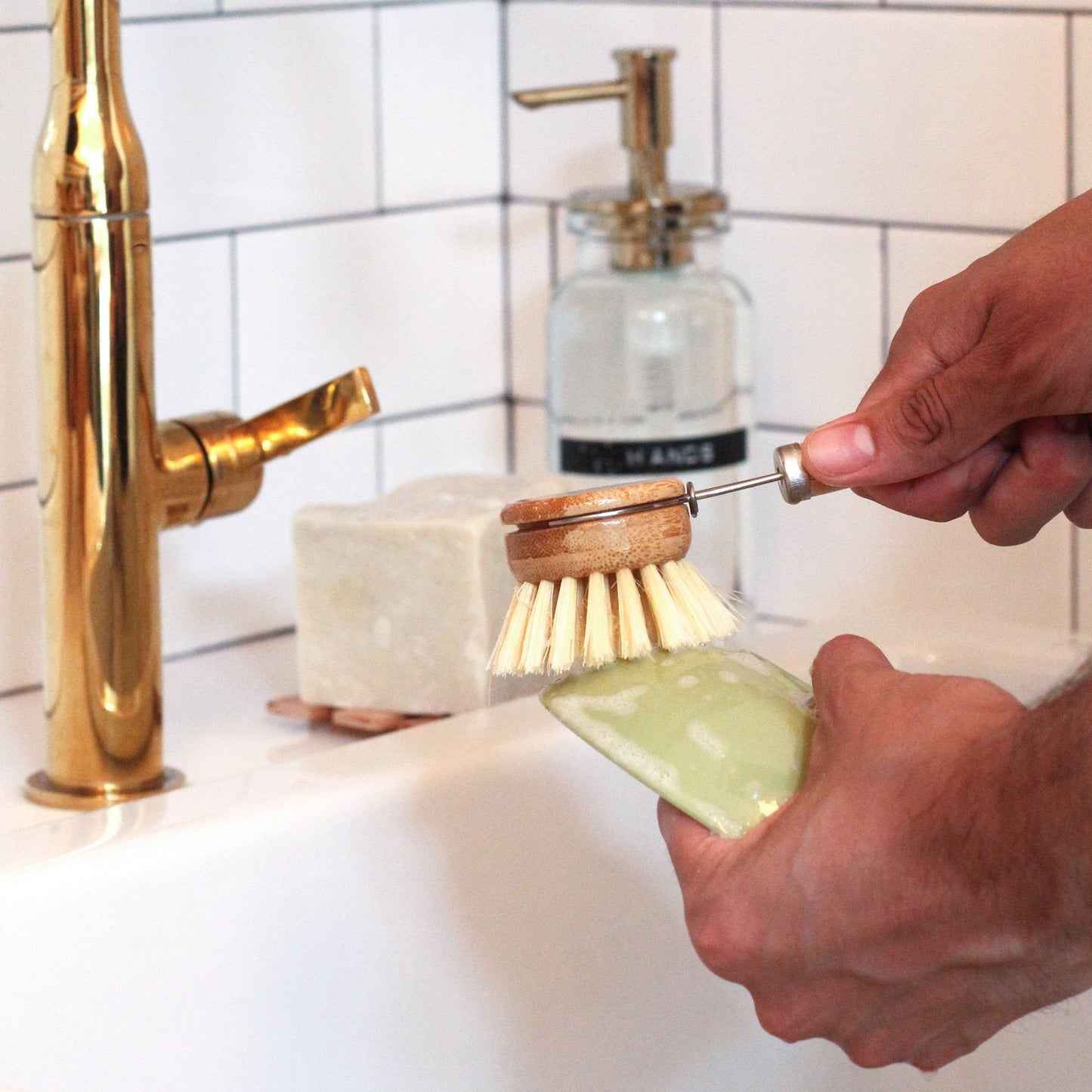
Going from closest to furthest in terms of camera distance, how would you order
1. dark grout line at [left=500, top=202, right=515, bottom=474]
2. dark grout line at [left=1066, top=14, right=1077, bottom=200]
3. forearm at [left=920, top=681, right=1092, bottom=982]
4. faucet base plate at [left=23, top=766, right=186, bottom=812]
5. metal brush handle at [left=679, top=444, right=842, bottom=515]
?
forearm at [left=920, top=681, right=1092, bottom=982] → metal brush handle at [left=679, top=444, right=842, bottom=515] → faucet base plate at [left=23, top=766, right=186, bottom=812] → dark grout line at [left=1066, top=14, right=1077, bottom=200] → dark grout line at [left=500, top=202, right=515, bottom=474]

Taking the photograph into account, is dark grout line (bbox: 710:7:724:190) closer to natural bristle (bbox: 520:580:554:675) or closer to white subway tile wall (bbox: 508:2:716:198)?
white subway tile wall (bbox: 508:2:716:198)

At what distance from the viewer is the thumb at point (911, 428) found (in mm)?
466

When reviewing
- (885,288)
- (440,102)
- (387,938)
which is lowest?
(387,938)

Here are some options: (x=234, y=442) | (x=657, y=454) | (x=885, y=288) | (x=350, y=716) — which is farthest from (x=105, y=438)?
(x=885, y=288)

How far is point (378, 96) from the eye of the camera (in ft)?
2.72

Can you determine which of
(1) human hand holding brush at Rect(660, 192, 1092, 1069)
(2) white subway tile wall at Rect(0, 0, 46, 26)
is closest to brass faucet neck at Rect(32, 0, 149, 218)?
(2) white subway tile wall at Rect(0, 0, 46, 26)

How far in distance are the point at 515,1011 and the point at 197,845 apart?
13 cm

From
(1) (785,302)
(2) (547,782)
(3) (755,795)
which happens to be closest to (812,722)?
(3) (755,795)

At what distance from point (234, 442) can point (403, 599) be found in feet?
0.32

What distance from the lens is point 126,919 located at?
1.62ft

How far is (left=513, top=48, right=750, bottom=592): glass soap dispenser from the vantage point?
76cm

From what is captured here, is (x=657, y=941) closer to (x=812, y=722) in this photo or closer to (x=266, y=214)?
(x=812, y=722)

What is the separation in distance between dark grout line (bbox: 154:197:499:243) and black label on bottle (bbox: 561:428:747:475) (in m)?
0.17

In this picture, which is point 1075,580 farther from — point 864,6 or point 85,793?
point 85,793
